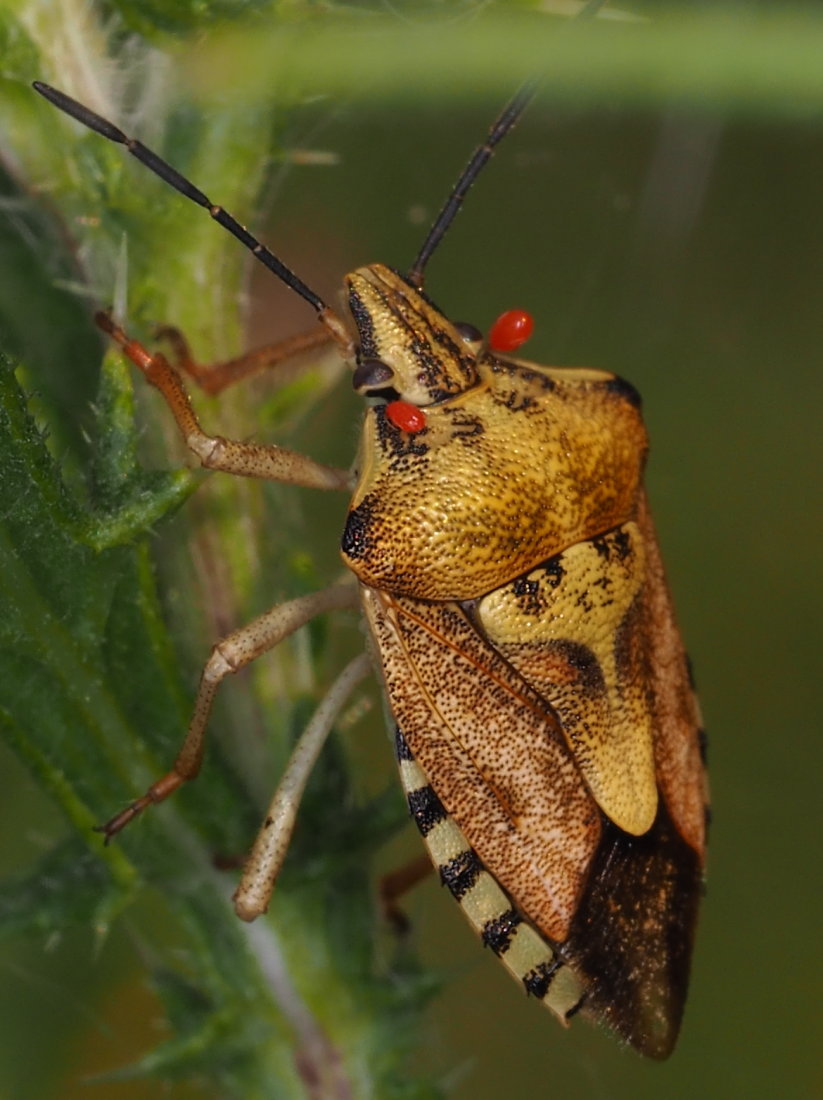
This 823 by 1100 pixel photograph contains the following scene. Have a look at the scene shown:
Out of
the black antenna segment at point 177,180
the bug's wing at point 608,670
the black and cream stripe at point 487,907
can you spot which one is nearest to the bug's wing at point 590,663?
the bug's wing at point 608,670

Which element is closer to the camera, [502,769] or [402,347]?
[502,769]

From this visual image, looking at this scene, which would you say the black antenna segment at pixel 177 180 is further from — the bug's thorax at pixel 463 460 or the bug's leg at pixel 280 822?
the bug's leg at pixel 280 822

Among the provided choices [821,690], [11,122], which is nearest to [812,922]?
[821,690]

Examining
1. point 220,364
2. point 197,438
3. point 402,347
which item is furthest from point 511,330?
point 197,438

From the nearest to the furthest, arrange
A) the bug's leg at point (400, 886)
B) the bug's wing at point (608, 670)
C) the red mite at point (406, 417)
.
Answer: the bug's wing at point (608, 670) < the red mite at point (406, 417) < the bug's leg at point (400, 886)

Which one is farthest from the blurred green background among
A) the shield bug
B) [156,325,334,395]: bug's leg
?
the shield bug

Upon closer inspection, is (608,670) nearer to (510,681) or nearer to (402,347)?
(510,681)
